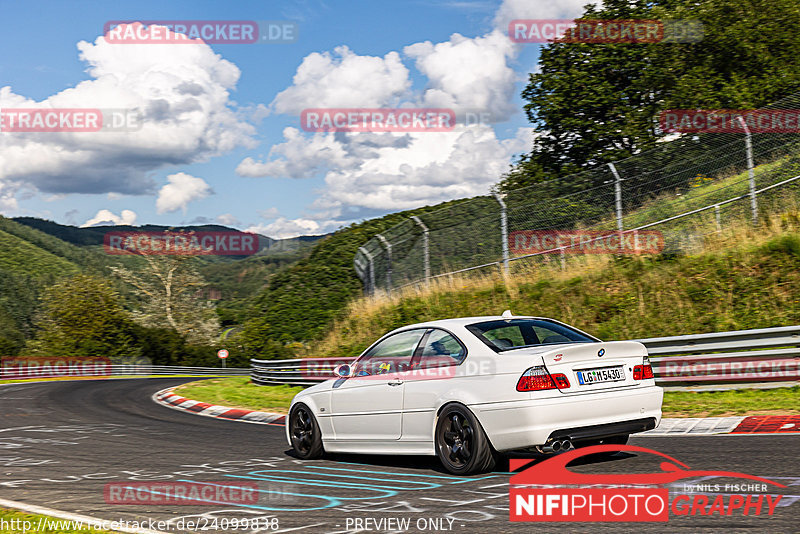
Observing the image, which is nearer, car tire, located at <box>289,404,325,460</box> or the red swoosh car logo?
the red swoosh car logo

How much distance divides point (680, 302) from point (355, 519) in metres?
11.2

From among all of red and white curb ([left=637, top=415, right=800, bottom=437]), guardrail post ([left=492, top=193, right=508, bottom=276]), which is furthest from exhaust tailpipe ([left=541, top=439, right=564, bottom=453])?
guardrail post ([left=492, top=193, right=508, bottom=276])

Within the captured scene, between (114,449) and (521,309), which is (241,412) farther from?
(521,309)

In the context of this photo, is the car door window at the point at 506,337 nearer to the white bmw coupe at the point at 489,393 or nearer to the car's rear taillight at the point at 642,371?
the white bmw coupe at the point at 489,393

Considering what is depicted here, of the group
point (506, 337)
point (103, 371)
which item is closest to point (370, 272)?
point (506, 337)

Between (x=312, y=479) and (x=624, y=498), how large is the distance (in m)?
3.19

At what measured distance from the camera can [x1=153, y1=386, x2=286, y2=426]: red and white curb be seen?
14273mm

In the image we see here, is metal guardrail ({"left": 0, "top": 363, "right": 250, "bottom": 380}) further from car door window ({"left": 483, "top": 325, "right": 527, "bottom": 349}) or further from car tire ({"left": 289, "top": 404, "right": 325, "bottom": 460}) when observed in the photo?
car door window ({"left": 483, "top": 325, "right": 527, "bottom": 349})

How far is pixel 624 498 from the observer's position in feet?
17.0

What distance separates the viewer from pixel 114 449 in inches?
401

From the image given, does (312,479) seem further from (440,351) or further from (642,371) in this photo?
(642,371)

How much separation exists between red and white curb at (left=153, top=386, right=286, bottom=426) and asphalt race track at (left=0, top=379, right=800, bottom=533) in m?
2.05
